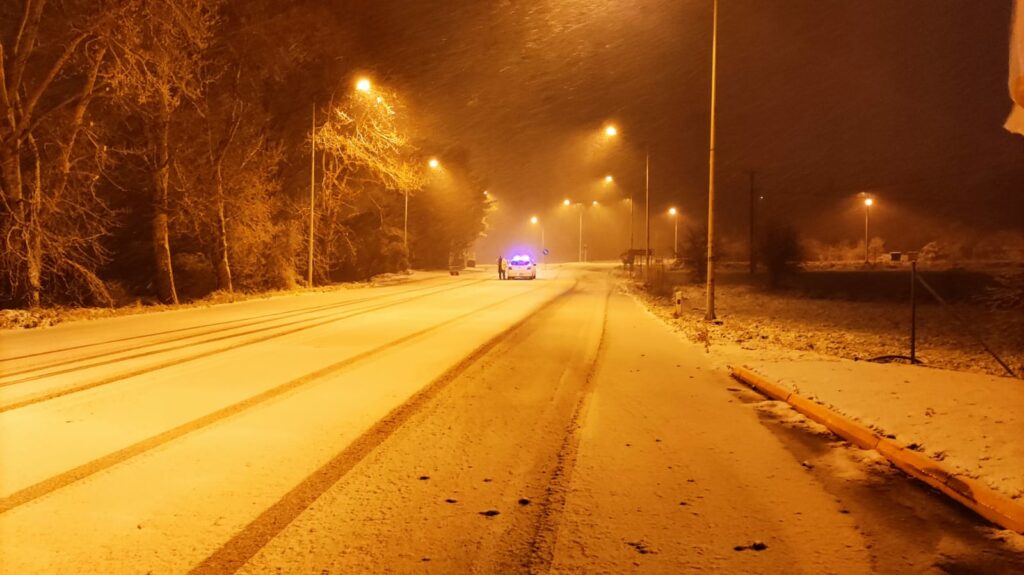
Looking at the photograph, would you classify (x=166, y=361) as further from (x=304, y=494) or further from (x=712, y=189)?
(x=712, y=189)

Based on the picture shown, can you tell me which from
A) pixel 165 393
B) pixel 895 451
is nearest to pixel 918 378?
pixel 895 451

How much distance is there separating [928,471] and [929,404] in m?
2.62

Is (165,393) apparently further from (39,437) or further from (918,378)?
(918,378)

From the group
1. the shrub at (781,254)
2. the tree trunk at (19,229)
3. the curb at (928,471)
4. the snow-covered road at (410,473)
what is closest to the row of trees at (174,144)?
the tree trunk at (19,229)

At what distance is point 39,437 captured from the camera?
7.07 metres

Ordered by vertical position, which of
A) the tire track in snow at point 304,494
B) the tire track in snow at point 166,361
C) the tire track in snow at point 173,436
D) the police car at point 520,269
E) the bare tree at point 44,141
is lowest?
the tire track in snow at point 304,494

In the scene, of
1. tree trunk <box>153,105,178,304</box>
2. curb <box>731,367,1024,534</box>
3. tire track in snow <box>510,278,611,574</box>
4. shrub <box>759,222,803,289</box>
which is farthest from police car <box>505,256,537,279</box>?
curb <box>731,367,1024,534</box>

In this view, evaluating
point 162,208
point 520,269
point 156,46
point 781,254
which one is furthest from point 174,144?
point 781,254

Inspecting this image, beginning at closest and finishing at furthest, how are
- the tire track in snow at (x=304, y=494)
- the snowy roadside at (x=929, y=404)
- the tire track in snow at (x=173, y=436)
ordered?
the tire track in snow at (x=304, y=494)
the tire track in snow at (x=173, y=436)
the snowy roadside at (x=929, y=404)

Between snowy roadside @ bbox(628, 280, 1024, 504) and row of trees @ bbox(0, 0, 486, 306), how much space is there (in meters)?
17.8

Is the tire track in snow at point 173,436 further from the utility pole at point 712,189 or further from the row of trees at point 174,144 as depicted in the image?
the row of trees at point 174,144

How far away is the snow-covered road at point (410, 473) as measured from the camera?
4.39m

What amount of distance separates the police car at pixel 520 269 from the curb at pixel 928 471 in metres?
38.3

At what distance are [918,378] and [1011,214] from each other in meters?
120
